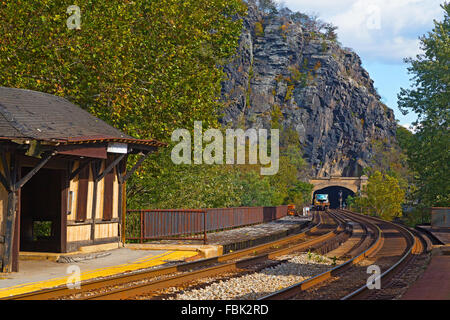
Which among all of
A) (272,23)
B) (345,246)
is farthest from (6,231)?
(272,23)

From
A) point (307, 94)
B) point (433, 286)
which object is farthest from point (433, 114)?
point (307, 94)

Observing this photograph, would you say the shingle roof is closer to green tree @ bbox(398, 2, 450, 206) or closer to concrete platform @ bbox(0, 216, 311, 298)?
concrete platform @ bbox(0, 216, 311, 298)

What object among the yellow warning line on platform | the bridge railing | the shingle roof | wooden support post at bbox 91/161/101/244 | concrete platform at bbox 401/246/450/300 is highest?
the shingle roof

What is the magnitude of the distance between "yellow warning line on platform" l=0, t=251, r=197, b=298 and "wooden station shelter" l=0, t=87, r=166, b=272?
6.35 ft

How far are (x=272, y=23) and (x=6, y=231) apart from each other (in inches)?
6945

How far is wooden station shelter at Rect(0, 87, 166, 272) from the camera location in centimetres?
1379

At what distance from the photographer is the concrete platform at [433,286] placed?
9462 mm

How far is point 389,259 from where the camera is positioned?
1925 cm

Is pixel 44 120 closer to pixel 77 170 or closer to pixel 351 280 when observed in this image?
pixel 77 170

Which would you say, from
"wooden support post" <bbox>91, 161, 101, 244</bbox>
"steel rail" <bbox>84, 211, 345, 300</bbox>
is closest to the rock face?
"wooden support post" <bbox>91, 161, 101, 244</bbox>

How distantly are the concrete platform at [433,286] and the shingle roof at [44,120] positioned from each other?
9.19 m

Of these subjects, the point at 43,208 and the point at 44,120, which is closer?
the point at 44,120

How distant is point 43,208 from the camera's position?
17375mm

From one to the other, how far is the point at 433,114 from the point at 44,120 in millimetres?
30681
